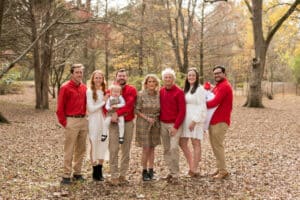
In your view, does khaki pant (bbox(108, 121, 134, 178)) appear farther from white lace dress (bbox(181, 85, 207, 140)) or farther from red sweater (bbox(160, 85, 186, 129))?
white lace dress (bbox(181, 85, 207, 140))

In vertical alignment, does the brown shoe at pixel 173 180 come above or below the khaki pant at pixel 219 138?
below

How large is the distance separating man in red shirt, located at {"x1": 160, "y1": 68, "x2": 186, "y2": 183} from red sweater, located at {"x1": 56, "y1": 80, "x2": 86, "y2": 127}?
1.30m

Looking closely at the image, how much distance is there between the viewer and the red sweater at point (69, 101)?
20.4ft

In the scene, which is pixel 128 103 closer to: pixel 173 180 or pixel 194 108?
pixel 194 108

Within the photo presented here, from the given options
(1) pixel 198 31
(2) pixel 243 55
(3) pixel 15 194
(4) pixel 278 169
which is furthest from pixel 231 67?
(3) pixel 15 194

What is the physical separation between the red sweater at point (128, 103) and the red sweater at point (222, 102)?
128 cm

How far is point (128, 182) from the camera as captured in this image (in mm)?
6523

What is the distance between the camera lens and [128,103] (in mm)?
6227

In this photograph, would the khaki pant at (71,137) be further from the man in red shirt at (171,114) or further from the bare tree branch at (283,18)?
the bare tree branch at (283,18)

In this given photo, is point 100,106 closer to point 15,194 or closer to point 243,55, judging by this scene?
point 15,194

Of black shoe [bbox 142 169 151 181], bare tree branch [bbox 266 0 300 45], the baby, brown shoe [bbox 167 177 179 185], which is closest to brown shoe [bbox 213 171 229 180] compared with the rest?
brown shoe [bbox 167 177 179 185]

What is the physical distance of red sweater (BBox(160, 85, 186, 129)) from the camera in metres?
6.29

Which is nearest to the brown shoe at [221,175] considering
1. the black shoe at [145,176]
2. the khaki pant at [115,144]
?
the black shoe at [145,176]

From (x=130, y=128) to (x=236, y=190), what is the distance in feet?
6.27
